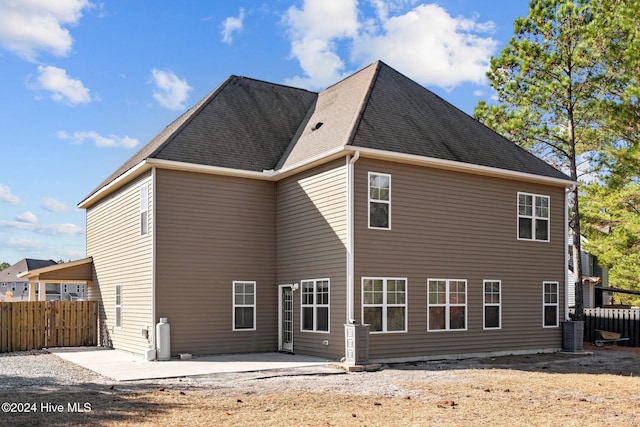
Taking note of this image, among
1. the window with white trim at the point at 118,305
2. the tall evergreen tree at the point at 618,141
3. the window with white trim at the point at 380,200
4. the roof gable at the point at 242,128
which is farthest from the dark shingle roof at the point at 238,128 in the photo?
the tall evergreen tree at the point at 618,141

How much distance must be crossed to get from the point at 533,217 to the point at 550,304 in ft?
8.89

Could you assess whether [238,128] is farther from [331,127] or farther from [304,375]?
[304,375]

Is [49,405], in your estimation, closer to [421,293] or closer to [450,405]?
[450,405]

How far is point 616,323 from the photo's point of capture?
75.6ft

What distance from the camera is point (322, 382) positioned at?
41.4 ft

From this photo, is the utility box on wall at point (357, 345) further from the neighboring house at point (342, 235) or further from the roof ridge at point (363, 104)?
the roof ridge at point (363, 104)

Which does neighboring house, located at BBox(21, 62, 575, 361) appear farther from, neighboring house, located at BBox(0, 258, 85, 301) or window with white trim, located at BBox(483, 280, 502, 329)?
neighboring house, located at BBox(0, 258, 85, 301)

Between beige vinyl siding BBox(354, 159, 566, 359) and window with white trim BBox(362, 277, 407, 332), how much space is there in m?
0.17

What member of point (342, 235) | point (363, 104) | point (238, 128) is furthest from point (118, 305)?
point (363, 104)

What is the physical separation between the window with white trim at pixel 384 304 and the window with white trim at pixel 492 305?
2.99 m

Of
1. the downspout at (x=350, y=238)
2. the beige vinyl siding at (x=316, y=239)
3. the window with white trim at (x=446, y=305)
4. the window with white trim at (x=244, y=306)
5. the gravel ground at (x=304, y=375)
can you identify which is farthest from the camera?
the window with white trim at (x=244, y=306)

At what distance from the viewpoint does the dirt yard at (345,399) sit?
882 cm

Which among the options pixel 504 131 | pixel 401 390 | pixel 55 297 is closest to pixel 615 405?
pixel 401 390

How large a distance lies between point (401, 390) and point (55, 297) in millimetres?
68404
